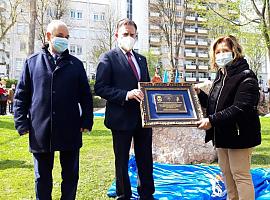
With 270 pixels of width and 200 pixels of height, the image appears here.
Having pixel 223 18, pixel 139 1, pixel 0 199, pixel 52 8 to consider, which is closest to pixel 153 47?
pixel 139 1

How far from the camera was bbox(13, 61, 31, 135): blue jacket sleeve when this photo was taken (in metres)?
3.42

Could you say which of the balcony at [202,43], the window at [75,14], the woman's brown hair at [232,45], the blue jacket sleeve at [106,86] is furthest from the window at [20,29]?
the woman's brown hair at [232,45]

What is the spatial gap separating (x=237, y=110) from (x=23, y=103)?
2.14m

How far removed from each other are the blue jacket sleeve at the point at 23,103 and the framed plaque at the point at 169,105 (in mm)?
1206

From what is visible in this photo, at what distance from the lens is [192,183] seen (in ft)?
16.4

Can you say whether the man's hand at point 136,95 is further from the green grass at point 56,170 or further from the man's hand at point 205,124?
the green grass at point 56,170

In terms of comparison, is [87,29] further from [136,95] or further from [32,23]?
[136,95]

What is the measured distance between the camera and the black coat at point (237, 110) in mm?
3373

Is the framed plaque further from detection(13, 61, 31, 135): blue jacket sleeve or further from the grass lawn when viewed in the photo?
the grass lawn

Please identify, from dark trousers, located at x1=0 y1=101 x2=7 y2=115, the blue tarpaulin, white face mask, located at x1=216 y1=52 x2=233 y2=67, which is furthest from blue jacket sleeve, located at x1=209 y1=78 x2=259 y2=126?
dark trousers, located at x1=0 y1=101 x2=7 y2=115

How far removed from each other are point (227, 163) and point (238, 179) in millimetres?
232

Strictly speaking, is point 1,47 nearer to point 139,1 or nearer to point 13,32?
point 13,32

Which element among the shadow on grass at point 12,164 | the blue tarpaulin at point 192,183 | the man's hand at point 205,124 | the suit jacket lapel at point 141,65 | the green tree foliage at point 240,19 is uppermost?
the green tree foliage at point 240,19

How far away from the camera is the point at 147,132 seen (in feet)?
13.5
